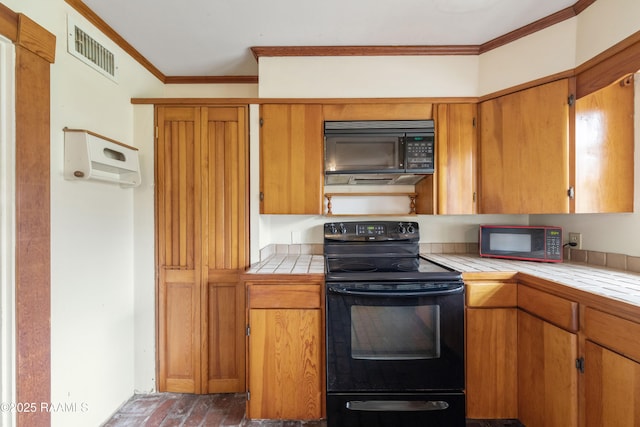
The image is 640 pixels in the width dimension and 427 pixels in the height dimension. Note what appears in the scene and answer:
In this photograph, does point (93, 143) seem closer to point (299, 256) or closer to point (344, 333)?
point (299, 256)

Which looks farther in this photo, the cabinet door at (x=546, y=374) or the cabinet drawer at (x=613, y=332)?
the cabinet door at (x=546, y=374)

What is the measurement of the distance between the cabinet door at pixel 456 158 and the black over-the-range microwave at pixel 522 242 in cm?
25

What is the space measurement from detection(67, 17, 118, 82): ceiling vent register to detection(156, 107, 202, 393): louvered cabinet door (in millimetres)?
326

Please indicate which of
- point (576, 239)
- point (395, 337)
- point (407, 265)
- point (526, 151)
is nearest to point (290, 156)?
point (407, 265)

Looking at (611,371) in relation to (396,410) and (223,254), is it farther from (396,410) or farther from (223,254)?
(223,254)

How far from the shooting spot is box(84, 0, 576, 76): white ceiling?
1.49 m

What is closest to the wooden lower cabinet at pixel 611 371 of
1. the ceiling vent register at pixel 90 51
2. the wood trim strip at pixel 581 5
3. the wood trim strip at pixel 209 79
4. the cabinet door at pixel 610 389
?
the cabinet door at pixel 610 389

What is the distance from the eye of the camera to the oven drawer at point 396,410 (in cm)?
143

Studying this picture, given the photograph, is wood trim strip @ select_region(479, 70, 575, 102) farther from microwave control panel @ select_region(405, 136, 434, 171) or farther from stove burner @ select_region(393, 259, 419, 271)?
stove burner @ select_region(393, 259, 419, 271)

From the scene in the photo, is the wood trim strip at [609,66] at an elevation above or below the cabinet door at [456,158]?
above

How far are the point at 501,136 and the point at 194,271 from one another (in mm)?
2219

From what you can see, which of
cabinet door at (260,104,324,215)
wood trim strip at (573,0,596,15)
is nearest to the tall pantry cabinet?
cabinet door at (260,104,324,215)

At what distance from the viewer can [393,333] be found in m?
1.45

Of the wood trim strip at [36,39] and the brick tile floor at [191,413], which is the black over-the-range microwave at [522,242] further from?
the wood trim strip at [36,39]
